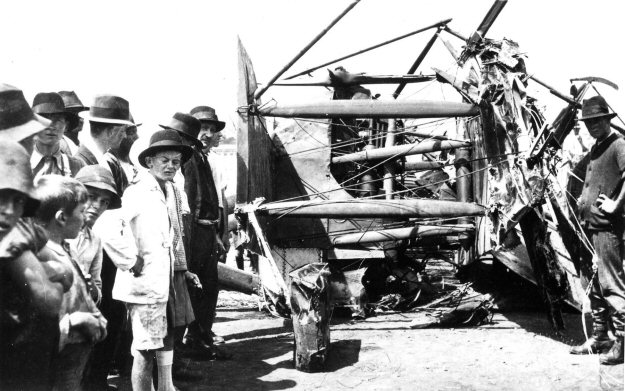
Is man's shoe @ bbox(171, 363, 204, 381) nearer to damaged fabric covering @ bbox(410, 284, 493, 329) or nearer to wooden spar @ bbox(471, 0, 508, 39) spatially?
damaged fabric covering @ bbox(410, 284, 493, 329)

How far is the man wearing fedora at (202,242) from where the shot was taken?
571cm

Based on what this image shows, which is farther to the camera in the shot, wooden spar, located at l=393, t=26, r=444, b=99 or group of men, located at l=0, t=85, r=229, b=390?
wooden spar, located at l=393, t=26, r=444, b=99

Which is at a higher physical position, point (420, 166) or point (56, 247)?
point (420, 166)

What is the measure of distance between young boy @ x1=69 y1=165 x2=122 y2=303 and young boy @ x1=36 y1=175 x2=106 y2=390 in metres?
0.78

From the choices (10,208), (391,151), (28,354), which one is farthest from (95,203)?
(391,151)

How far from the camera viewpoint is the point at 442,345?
20.0 ft

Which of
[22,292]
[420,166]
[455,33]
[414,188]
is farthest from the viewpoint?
[420,166]

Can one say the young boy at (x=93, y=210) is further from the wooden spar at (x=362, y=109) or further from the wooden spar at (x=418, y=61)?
the wooden spar at (x=418, y=61)

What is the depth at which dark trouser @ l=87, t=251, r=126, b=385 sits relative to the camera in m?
4.14

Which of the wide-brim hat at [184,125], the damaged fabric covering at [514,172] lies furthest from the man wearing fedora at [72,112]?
the damaged fabric covering at [514,172]

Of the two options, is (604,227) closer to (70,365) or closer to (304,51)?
(304,51)

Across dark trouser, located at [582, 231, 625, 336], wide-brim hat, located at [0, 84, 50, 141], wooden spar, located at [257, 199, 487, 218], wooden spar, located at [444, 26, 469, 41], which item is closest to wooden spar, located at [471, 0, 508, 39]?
wooden spar, located at [444, 26, 469, 41]

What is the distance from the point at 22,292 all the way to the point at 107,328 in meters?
2.43

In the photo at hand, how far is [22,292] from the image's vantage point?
79.4 inches
